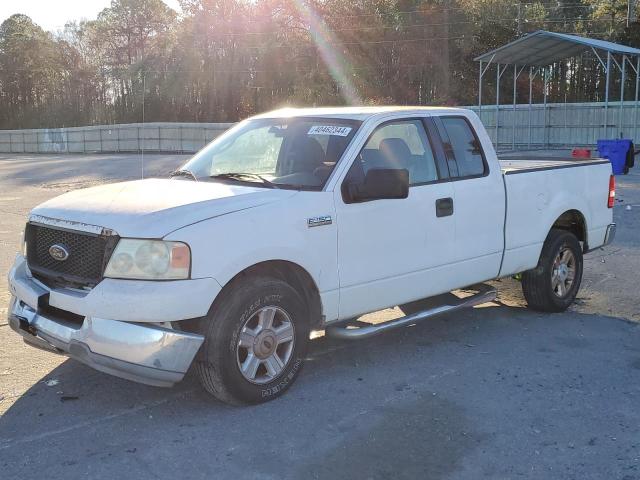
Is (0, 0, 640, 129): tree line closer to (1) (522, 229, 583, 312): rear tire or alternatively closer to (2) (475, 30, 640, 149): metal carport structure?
(2) (475, 30, 640, 149): metal carport structure

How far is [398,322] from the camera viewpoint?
500 centimetres

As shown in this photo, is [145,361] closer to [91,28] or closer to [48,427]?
[48,427]

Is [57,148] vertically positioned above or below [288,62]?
below

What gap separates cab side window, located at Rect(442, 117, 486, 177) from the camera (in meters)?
5.54

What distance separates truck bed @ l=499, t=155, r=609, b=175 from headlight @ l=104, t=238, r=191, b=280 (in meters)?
3.12

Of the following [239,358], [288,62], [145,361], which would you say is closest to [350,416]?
[239,358]

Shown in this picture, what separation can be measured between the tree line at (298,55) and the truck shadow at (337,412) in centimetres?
A: 3391

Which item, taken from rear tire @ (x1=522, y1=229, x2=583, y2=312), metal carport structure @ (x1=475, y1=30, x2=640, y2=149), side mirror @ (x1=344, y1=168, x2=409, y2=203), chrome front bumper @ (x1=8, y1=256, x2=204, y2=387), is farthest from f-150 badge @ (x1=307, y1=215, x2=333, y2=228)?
metal carport structure @ (x1=475, y1=30, x2=640, y2=149)

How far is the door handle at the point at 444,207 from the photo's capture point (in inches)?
206

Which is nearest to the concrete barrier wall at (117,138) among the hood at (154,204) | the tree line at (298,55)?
the tree line at (298,55)

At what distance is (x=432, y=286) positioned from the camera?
5.29 meters

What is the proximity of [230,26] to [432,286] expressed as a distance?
140ft

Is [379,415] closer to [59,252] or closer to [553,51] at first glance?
[59,252]

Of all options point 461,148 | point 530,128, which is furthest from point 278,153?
point 530,128
